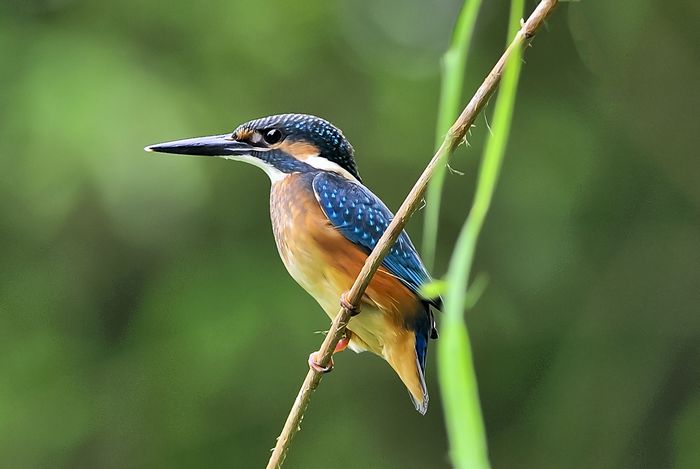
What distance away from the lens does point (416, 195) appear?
830 millimetres

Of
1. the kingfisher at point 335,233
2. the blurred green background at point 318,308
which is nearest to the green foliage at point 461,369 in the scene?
the kingfisher at point 335,233

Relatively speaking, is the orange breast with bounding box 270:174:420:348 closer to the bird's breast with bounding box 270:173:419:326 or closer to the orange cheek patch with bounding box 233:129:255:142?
the bird's breast with bounding box 270:173:419:326

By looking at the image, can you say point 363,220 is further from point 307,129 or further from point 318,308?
point 318,308

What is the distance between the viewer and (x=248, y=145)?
1607 millimetres

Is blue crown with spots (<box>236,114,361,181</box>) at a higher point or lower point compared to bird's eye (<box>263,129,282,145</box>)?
higher

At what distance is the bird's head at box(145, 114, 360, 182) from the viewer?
1.61 m

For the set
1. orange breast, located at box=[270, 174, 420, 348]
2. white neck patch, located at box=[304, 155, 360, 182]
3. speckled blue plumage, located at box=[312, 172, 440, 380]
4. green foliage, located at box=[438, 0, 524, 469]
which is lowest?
orange breast, located at box=[270, 174, 420, 348]

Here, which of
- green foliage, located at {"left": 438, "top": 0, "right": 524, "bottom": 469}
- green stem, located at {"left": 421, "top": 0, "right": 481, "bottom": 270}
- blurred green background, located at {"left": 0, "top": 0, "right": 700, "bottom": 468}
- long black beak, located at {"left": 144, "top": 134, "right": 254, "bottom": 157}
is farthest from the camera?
blurred green background, located at {"left": 0, "top": 0, "right": 700, "bottom": 468}

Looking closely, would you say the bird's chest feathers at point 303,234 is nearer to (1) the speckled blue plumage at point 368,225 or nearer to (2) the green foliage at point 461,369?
(1) the speckled blue plumage at point 368,225

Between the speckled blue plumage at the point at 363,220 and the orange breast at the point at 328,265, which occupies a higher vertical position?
the speckled blue plumage at the point at 363,220

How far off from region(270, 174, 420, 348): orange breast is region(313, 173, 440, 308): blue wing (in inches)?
0.5

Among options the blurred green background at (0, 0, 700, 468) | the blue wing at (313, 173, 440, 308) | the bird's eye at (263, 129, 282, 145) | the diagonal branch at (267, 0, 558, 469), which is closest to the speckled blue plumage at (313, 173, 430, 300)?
the blue wing at (313, 173, 440, 308)

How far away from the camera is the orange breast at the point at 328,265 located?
153 centimetres

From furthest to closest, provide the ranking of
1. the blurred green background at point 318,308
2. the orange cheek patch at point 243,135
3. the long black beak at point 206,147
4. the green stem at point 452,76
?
the blurred green background at point 318,308, the orange cheek patch at point 243,135, the long black beak at point 206,147, the green stem at point 452,76
